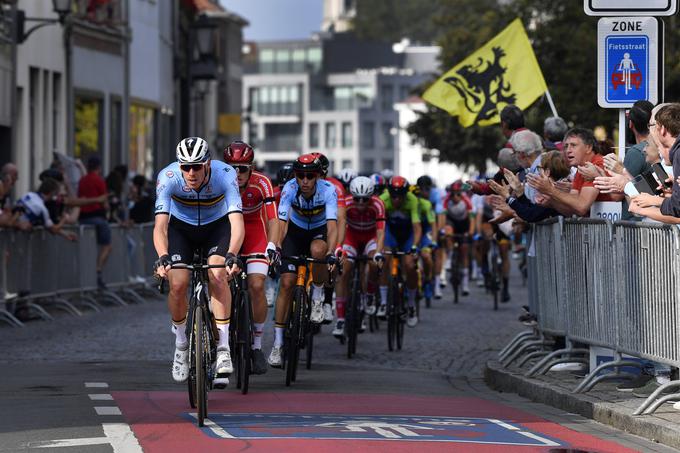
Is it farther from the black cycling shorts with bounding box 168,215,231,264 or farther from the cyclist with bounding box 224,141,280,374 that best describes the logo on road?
the cyclist with bounding box 224,141,280,374

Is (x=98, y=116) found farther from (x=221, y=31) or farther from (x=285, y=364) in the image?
(x=221, y=31)

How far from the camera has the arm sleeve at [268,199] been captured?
15.2 meters

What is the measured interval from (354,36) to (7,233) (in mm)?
143846

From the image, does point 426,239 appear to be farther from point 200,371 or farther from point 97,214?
point 200,371

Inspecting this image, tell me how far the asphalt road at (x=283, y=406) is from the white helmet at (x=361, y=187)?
1653 millimetres

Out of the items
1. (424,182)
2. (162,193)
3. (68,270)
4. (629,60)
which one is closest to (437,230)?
(424,182)

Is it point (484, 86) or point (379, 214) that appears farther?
point (484, 86)

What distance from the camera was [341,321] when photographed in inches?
759

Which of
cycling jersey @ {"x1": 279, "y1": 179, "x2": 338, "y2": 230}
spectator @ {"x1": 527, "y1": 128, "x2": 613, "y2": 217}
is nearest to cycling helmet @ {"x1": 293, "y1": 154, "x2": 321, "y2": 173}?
cycling jersey @ {"x1": 279, "y1": 179, "x2": 338, "y2": 230}

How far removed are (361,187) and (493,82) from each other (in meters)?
2.53

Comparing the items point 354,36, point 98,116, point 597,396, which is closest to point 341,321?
point 597,396

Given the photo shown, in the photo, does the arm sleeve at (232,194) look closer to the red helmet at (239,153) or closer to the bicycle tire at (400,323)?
the red helmet at (239,153)

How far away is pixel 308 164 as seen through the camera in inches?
644

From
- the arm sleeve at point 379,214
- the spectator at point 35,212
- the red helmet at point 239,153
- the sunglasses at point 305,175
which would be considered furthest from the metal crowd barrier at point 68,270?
the red helmet at point 239,153
